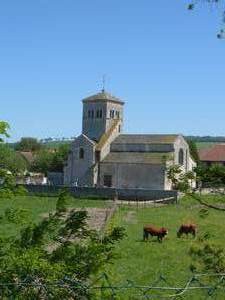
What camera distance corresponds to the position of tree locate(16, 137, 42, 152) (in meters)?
143

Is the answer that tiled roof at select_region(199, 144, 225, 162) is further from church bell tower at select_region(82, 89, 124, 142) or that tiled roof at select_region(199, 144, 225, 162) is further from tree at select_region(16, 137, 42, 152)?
tree at select_region(16, 137, 42, 152)

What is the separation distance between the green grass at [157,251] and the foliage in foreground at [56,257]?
1.63 feet

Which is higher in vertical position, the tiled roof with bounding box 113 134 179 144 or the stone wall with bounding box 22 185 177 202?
the tiled roof with bounding box 113 134 179 144

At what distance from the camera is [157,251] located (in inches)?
990

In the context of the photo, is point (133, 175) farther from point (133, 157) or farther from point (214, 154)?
point (214, 154)

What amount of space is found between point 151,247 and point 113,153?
4850cm

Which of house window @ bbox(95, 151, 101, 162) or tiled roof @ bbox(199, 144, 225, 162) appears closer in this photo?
house window @ bbox(95, 151, 101, 162)

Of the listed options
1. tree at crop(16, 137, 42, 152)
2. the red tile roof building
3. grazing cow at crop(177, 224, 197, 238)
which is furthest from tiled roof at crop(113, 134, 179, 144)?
tree at crop(16, 137, 42, 152)

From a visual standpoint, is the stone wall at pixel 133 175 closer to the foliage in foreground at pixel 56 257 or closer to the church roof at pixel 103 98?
the church roof at pixel 103 98

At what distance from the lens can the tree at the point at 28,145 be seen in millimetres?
142625

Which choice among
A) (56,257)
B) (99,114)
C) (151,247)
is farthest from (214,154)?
(56,257)

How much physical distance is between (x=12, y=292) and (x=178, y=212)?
42.2m

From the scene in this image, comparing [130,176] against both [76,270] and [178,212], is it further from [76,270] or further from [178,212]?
[76,270]

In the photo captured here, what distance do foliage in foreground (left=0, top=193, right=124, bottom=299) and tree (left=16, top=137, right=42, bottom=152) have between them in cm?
13648
